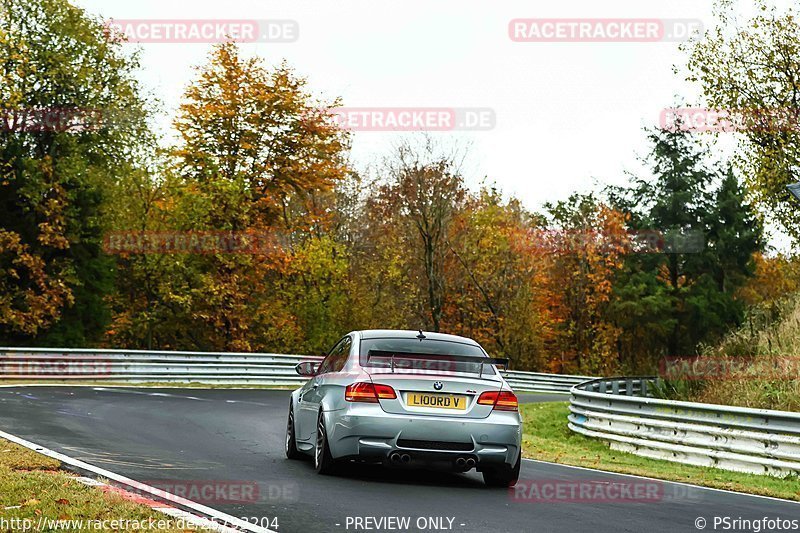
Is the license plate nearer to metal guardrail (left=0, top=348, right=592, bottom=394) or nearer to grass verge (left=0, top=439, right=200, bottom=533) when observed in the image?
grass verge (left=0, top=439, right=200, bottom=533)

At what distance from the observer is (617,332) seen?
66062 millimetres

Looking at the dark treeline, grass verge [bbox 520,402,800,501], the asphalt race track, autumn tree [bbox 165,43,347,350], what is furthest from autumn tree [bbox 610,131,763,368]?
the asphalt race track

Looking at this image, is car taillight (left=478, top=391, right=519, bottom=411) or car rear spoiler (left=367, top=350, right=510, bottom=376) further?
car rear spoiler (left=367, top=350, right=510, bottom=376)

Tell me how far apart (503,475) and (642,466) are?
5.20 metres

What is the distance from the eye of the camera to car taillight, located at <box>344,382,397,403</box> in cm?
1041

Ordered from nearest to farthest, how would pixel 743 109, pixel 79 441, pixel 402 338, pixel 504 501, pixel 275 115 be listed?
pixel 504 501 < pixel 402 338 < pixel 79 441 < pixel 743 109 < pixel 275 115

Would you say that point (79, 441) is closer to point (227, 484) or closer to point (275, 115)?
point (227, 484)

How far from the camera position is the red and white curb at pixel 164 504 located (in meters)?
7.46

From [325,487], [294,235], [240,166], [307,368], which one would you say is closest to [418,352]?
[307,368]

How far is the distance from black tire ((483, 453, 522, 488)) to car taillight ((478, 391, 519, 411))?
0.51 m

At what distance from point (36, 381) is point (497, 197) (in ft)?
127

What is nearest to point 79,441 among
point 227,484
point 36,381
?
point 227,484

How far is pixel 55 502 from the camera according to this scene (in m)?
7.84

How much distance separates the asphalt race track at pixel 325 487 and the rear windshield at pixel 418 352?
1.16 m
